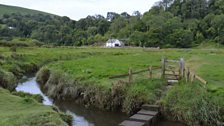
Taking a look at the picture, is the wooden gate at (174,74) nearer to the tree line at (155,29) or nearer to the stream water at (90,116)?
the stream water at (90,116)

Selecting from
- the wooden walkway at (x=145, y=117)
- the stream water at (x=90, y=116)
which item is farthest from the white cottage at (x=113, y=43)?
the wooden walkway at (x=145, y=117)

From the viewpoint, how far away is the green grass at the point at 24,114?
16.7m

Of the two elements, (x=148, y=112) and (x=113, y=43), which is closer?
(x=148, y=112)

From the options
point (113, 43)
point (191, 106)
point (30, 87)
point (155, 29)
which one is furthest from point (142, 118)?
point (113, 43)

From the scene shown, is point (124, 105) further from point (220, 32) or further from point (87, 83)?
point (220, 32)

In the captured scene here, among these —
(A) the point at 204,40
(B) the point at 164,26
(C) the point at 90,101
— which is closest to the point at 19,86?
(C) the point at 90,101

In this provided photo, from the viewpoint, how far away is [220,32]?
11025 centimetres

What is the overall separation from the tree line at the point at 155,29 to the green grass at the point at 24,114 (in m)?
79.9

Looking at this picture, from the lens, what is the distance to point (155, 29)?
10156cm

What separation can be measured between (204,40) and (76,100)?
9147cm

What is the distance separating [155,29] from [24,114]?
283ft

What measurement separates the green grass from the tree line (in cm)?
7994

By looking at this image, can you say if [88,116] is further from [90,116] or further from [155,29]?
[155,29]

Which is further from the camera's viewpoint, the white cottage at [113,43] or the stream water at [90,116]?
the white cottage at [113,43]
